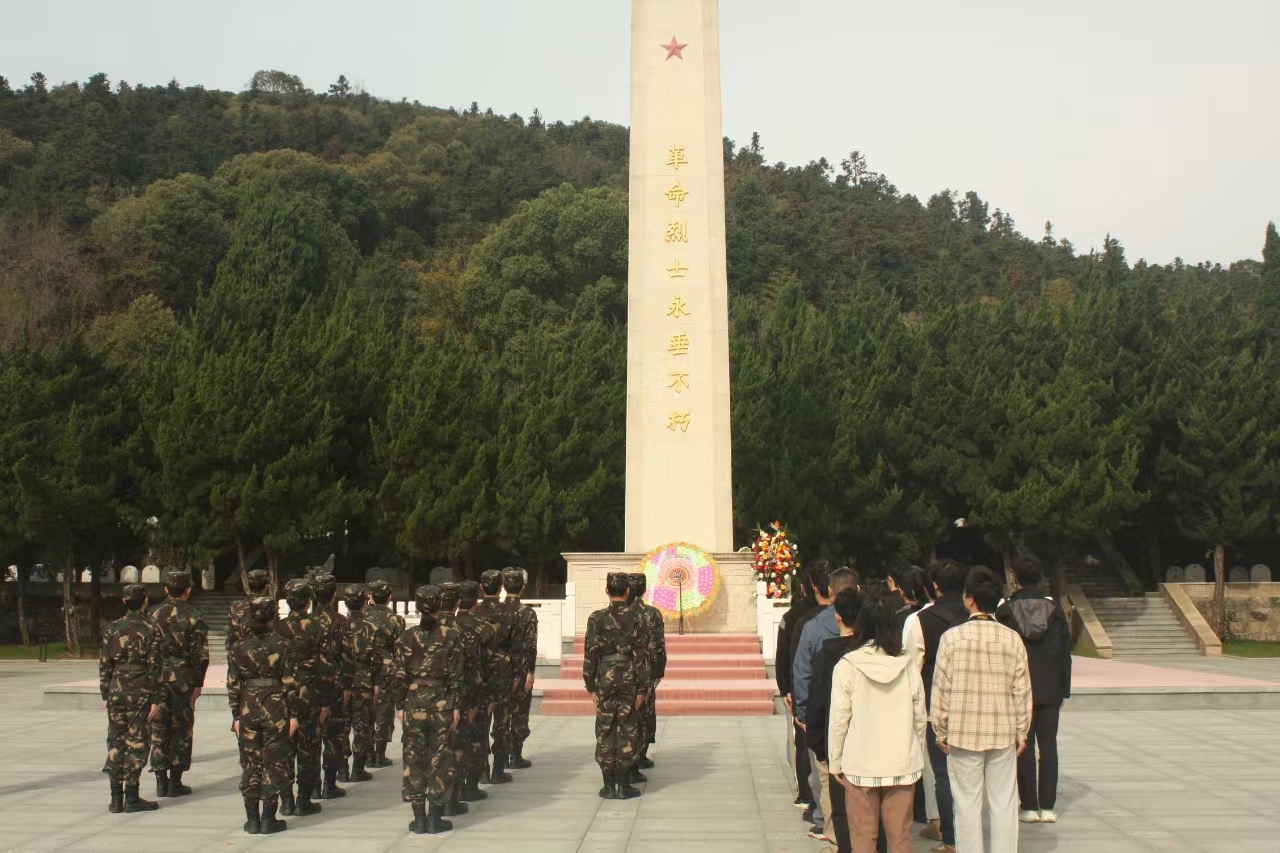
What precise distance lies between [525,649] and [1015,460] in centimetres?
1871

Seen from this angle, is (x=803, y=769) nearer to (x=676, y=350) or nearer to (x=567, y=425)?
(x=676, y=350)

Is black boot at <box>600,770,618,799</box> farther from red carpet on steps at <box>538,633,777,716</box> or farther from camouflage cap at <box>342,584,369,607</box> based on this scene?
red carpet on steps at <box>538,633,777,716</box>

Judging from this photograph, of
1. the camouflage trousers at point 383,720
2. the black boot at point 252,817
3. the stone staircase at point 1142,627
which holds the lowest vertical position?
the stone staircase at point 1142,627

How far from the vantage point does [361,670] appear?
345 inches

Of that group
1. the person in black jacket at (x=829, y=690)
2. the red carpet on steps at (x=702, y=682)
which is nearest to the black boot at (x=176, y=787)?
the red carpet on steps at (x=702, y=682)

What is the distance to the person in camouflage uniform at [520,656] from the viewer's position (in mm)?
8945

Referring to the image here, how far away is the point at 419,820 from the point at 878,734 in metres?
3.04

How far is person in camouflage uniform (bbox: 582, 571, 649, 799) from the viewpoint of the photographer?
814 cm

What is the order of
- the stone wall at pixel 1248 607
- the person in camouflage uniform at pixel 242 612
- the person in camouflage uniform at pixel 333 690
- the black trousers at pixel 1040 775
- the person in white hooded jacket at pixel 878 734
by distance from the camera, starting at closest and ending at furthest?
the person in white hooded jacket at pixel 878 734 < the black trousers at pixel 1040 775 < the person in camouflage uniform at pixel 242 612 < the person in camouflage uniform at pixel 333 690 < the stone wall at pixel 1248 607

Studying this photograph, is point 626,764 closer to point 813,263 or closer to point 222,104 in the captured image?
point 813,263

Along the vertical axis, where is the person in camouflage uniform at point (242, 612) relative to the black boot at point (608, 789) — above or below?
above

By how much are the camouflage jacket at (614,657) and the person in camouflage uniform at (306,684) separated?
165cm

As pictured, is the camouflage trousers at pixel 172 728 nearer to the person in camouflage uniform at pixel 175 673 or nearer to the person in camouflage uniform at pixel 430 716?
the person in camouflage uniform at pixel 175 673

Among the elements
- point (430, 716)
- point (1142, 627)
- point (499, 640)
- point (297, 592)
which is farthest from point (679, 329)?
point (1142, 627)
